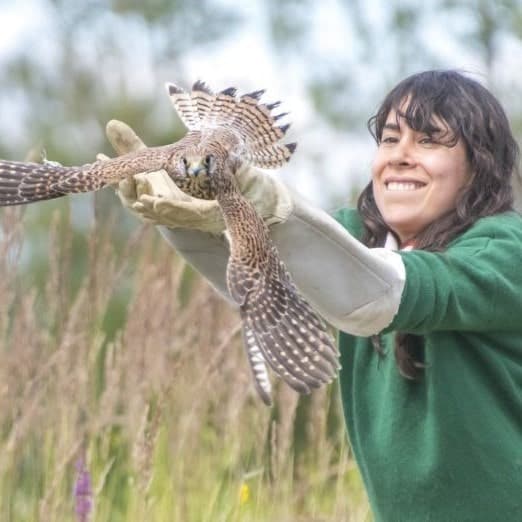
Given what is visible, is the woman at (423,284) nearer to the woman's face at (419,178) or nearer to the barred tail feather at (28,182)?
the woman's face at (419,178)

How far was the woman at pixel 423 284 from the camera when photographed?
2283 mm

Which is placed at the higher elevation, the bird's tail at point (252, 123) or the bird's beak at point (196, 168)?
the bird's beak at point (196, 168)

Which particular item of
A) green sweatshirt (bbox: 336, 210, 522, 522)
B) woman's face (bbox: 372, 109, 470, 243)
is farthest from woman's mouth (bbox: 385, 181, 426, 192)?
green sweatshirt (bbox: 336, 210, 522, 522)

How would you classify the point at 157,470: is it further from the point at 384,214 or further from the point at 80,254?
the point at 80,254

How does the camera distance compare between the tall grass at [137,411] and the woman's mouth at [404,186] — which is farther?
the tall grass at [137,411]

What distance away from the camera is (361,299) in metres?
2.27

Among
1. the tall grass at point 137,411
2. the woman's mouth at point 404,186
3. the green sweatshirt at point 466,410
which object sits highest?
the woman's mouth at point 404,186

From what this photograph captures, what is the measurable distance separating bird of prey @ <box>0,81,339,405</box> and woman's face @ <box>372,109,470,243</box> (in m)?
0.22

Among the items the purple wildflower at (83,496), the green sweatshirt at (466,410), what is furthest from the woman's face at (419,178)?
the purple wildflower at (83,496)

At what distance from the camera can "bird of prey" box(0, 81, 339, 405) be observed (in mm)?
2133

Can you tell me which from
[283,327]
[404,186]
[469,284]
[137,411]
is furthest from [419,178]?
[137,411]

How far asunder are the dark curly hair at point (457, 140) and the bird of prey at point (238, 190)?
0.25 metres

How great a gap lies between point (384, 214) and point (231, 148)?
0.34 meters

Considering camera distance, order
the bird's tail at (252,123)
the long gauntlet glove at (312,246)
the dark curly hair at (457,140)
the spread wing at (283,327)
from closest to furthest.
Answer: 1. the spread wing at (283,327)
2. the long gauntlet glove at (312,246)
3. the dark curly hair at (457,140)
4. the bird's tail at (252,123)
